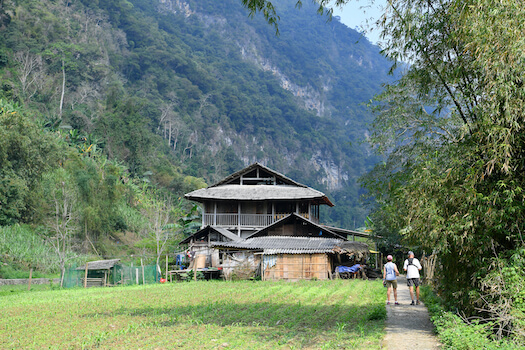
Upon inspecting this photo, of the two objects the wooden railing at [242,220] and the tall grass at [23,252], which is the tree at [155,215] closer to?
the wooden railing at [242,220]

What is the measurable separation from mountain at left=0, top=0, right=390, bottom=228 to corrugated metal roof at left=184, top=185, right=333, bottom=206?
1596 centimetres

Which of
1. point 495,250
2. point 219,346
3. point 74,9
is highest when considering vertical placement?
point 74,9

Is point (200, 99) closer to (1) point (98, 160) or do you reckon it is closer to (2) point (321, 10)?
(1) point (98, 160)

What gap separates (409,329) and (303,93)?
14615 cm

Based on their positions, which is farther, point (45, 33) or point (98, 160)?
point (45, 33)

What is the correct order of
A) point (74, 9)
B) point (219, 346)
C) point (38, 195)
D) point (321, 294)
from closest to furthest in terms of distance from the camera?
point (219, 346), point (321, 294), point (38, 195), point (74, 9)

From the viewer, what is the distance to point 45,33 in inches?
2746

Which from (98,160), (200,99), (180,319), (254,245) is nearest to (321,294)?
(180,319)

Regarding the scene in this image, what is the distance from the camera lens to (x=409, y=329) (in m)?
9.91

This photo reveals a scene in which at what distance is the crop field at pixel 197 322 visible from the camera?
8.86 metres

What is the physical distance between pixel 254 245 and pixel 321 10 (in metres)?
19.3

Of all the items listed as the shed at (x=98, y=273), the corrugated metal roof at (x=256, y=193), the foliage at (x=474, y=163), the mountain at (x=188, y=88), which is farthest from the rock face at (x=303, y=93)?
the foliage at (x=474, y=163)

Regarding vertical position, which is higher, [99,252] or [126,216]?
[126,216]

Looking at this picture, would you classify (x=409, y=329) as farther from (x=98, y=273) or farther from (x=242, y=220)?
(x=242, y=220)
